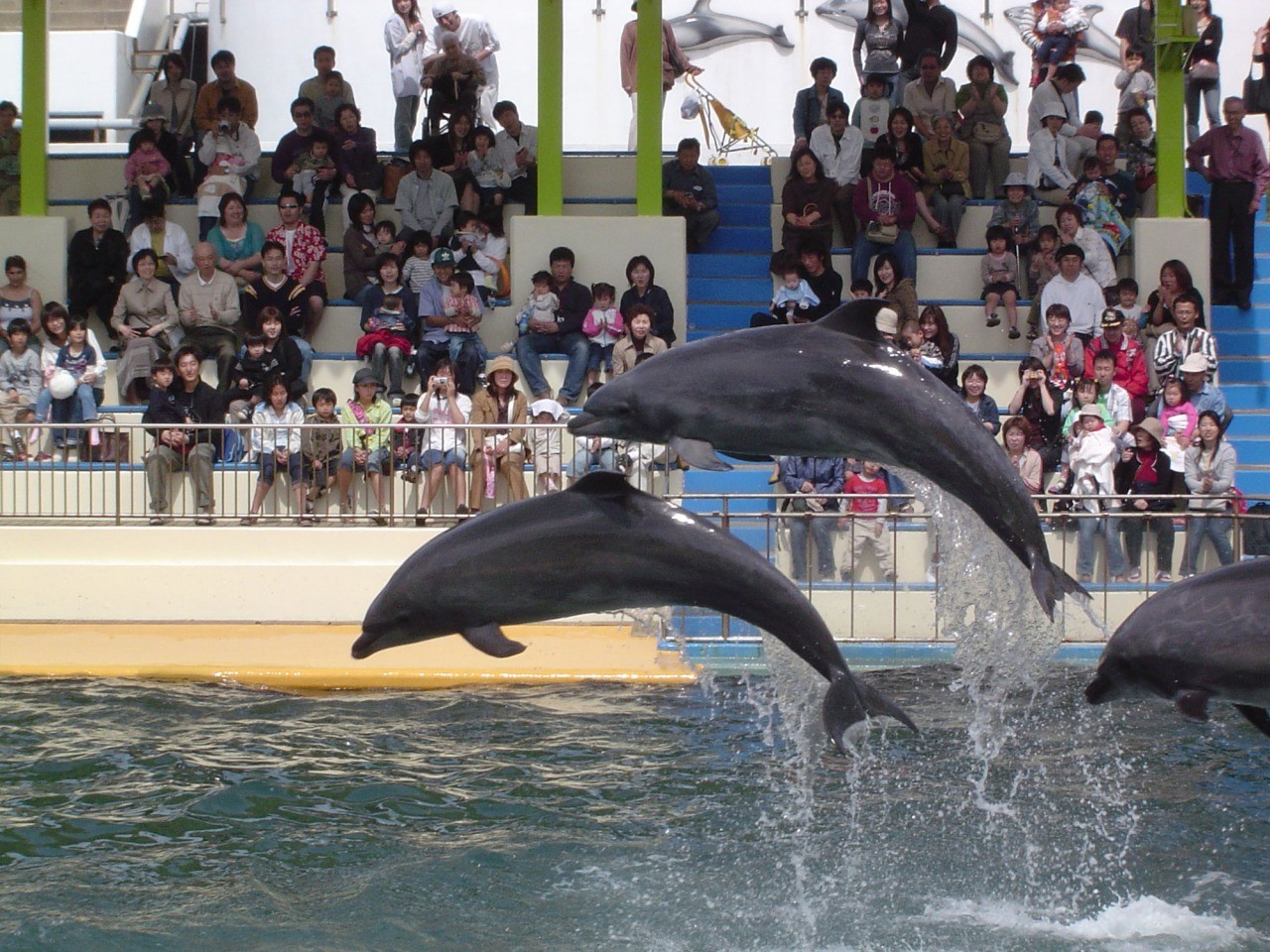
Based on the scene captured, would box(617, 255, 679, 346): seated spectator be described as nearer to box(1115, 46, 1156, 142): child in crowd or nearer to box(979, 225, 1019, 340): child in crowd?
box(979, 225, 1019, 340): child in crowd

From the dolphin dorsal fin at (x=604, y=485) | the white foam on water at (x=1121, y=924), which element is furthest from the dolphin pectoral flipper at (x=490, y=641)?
the white foam on water at (x=1121, y=924)

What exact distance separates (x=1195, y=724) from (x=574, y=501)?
22.5 ft

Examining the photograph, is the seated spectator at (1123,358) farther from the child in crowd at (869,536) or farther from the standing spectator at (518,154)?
the standing spectator at (518,154)

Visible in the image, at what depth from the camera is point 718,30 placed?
79.7 feet

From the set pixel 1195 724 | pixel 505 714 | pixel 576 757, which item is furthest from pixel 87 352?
pixel 1195 724

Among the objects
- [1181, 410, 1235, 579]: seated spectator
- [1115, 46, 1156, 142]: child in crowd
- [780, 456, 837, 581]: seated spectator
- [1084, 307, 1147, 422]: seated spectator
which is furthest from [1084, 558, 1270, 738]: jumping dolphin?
[1115, 46, 1156, 142]: child in crowd

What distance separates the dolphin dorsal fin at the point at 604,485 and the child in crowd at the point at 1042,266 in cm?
1175

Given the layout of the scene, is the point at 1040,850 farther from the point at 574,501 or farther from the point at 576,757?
the point at 574,501

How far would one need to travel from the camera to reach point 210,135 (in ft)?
59.1

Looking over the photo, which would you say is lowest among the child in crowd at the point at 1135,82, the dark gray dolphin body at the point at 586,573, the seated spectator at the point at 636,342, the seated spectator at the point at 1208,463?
the dark gray dolphin body at the point at 586,573

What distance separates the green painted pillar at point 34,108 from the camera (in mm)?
17281

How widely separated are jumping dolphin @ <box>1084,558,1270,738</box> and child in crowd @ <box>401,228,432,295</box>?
37.4ft

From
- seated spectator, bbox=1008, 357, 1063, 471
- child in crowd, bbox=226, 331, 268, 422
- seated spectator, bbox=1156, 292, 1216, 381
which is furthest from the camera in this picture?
seated spectator, bbox=1156, 292, 1216, 381

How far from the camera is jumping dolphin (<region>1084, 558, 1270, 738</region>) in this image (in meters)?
5.15
